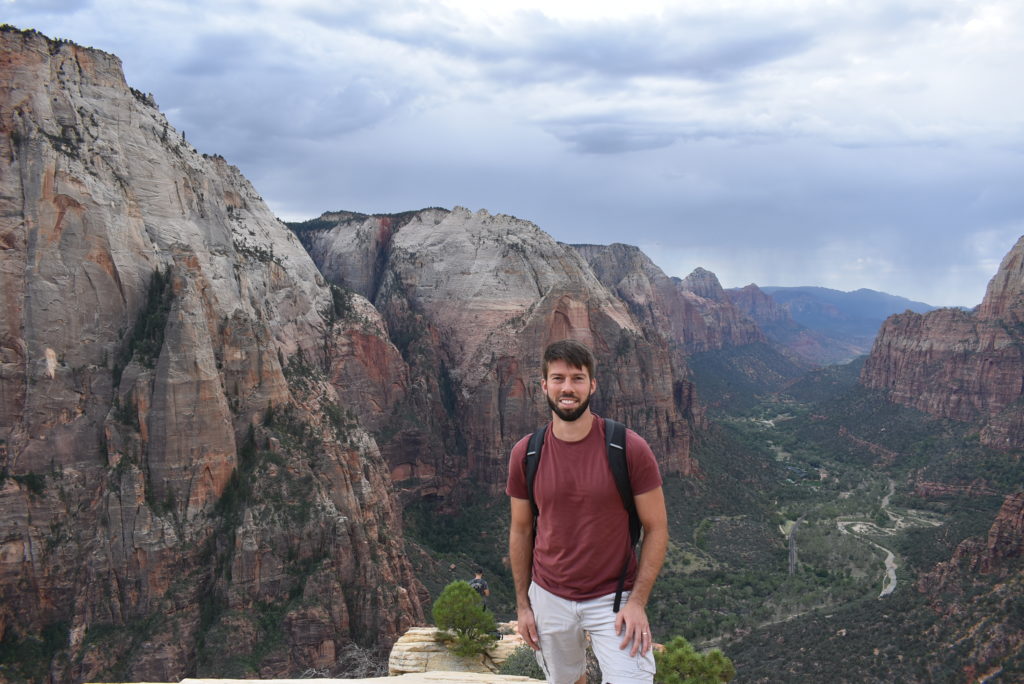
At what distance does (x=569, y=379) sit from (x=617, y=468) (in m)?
1.27

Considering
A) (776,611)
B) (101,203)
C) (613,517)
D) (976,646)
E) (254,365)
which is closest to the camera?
(613,517)

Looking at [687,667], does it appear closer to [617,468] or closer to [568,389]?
[617,468]

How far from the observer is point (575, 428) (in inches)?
334

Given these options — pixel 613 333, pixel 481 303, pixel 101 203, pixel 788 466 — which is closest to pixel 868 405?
pixel 788 466

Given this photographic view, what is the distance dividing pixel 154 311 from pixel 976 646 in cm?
5086

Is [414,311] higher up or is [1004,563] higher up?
[414,311]

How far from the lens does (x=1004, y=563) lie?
142 ft

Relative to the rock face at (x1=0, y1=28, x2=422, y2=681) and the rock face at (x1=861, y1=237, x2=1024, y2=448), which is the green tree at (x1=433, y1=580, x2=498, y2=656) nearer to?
the rock face at (x1=0, y1=28, x2=422, y2=681)

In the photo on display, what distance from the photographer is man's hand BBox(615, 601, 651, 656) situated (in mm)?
8281

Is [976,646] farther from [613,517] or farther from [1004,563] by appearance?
[613,517]

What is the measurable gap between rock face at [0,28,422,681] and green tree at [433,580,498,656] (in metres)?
17.4

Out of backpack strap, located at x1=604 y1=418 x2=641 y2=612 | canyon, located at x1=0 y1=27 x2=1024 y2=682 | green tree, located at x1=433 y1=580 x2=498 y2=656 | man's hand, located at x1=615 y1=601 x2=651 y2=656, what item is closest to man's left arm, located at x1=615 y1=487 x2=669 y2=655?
man's hand, located at x1=615 y1=601 x2=651 y2=656

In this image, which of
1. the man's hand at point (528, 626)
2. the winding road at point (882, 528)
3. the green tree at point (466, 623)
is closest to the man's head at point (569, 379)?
the man's hand at point (528, 626)

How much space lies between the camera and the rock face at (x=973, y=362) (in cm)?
11088
